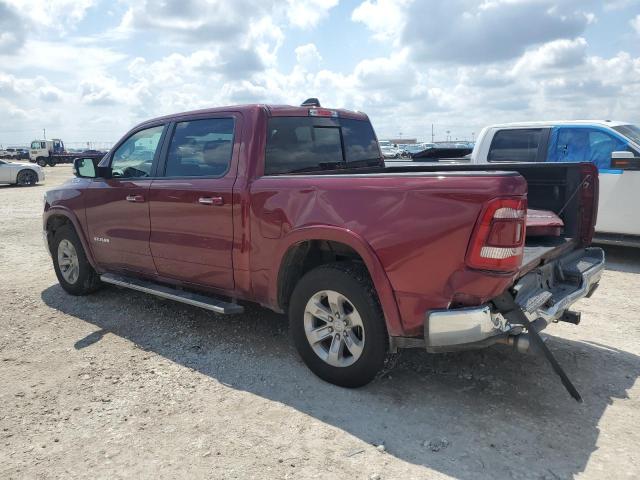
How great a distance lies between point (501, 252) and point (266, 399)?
5.94 feet

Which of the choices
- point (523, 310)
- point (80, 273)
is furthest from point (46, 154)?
point (523, 310)

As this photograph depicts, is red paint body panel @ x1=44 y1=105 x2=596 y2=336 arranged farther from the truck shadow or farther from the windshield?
the windshield

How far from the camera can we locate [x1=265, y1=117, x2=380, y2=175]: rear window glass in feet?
13.6

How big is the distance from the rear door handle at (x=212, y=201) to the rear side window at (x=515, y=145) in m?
5.23

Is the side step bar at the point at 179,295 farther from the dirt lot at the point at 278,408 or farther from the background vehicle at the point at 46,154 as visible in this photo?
the background vehicle at the point at 46,154

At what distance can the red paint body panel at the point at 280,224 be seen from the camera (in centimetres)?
299

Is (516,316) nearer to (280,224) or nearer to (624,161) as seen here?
(280,224)

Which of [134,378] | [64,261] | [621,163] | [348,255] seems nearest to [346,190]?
[348,255]

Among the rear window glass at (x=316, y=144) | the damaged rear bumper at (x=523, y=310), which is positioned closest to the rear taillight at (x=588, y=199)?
the damaged rear bumper at (x=523, y=310)

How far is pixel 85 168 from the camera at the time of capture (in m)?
5.36

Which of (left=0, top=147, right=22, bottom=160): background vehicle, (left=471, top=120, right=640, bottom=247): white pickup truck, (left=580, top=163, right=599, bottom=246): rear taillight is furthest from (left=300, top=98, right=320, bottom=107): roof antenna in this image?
(left=0, top=147, right=22, bottom=160): background vehicle

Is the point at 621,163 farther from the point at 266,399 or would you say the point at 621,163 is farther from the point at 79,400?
the point at 79,400

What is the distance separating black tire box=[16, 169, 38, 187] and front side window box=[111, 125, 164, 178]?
21438mm

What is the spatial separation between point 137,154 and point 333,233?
2595mm
